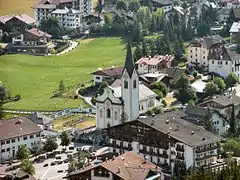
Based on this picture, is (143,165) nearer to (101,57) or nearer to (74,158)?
(74,158)

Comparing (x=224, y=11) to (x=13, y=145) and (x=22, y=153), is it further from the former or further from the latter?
(x=22, y=153)

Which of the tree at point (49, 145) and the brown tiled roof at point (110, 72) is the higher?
the brown tiled roof at point (110, 72)

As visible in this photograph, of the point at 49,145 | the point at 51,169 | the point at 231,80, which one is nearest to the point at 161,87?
the point at 231,80

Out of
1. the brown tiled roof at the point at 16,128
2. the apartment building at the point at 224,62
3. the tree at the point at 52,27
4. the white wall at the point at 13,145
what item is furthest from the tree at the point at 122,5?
the white wall at the point at 13,145

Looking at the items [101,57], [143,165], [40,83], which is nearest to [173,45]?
[101,57]

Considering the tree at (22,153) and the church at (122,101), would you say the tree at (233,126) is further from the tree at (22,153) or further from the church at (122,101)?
the tree at (22,153)

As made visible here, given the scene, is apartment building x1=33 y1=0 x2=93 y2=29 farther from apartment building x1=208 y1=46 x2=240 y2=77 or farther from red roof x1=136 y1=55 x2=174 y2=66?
apartment building x1=208 y1=46 x2=240 y2=77

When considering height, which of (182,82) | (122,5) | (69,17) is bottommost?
(182,82)
